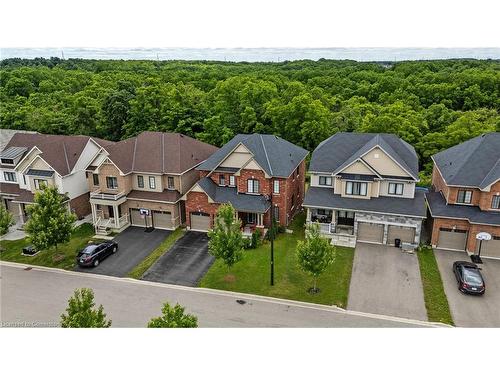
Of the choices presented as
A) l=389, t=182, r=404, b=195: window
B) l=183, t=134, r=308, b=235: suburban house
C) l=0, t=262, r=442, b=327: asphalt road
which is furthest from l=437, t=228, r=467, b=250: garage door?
l=183, t=134, r=308, b=235: suburban house

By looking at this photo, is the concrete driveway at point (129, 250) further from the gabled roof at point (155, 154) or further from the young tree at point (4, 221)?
the young tree at point (4, 221)

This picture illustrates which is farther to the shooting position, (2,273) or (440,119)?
(440,119)

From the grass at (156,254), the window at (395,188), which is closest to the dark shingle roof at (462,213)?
the window at (395,188)

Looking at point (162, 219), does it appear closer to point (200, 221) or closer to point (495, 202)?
point (200, 221)

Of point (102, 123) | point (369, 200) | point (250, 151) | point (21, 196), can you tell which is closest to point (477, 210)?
point (369, 200)

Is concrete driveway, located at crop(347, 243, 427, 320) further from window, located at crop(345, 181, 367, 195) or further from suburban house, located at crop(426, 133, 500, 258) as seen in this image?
window, located at crop(345, 181, 367, 195)

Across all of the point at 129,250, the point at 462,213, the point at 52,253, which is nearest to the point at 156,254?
the point at 129,250

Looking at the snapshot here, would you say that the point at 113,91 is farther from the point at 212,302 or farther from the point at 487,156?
the point at 487,156

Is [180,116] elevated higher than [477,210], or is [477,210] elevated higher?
[180,116]
